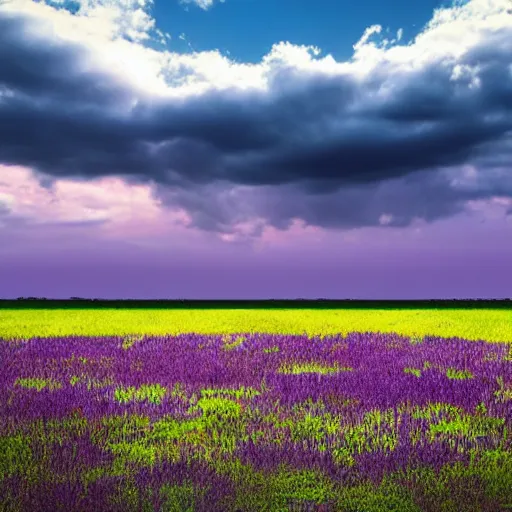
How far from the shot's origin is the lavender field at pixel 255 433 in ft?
17.3

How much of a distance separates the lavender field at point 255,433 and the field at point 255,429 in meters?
0.02

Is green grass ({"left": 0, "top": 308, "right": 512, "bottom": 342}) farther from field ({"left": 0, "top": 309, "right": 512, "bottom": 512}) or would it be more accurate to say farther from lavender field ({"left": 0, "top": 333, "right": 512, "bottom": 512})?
lavender field ({"left": 0, "top": 333, "right": 512, "bottom": 512})

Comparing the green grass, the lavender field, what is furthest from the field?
the green grass

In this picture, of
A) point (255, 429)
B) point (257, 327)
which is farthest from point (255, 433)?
point (257, 327)

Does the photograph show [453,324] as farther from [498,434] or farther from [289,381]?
[498,434]

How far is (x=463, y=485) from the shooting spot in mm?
5547

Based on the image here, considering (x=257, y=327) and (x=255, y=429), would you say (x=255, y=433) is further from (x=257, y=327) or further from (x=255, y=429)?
(x=257, y=327)

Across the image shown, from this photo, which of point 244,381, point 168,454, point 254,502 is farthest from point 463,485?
point 244,381

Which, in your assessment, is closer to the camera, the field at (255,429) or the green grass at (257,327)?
the field at (255,429)

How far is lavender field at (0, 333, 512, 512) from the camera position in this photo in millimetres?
5281

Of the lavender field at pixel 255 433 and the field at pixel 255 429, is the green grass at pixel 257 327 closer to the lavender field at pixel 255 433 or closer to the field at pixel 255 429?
the field at pixel 255 429

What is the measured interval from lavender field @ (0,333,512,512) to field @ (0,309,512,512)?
0.07 ft

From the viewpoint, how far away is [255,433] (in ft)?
23.1

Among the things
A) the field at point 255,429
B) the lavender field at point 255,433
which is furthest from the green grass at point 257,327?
the lavender field at point 255,433
